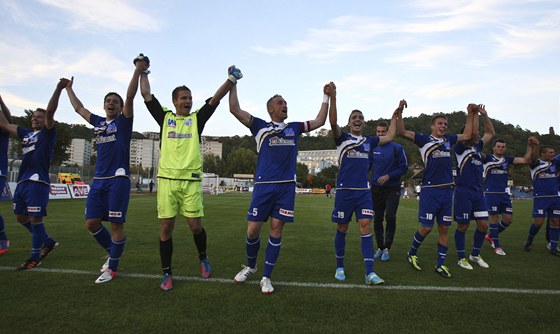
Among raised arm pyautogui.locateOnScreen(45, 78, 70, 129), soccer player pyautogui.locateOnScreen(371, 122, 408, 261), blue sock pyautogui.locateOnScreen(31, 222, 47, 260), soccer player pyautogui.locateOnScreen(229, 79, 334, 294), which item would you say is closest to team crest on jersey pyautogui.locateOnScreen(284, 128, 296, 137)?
soccer player pyautogui.locateOnScreen(229, 79, 334, 294)

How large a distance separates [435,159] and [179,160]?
4.14m

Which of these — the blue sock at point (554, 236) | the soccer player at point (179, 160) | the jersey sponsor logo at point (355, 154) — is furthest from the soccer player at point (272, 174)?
the blue sock at point (554, 236)

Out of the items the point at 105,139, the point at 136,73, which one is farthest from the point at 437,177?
the point at 105,139

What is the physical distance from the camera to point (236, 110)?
16.1 ft

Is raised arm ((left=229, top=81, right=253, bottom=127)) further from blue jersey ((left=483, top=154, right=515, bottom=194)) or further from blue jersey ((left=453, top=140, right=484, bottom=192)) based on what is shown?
blue jersey ((left=483, top=154, right=515, bottom=194))

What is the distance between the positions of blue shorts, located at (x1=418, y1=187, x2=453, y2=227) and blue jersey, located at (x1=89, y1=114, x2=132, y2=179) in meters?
4.77

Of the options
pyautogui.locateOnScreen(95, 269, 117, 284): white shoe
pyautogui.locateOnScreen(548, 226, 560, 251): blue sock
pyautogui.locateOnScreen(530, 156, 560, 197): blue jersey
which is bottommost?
pyautogui.locateOnScreen(95, 269, 117, 284): white shoe

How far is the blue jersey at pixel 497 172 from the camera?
816 cm

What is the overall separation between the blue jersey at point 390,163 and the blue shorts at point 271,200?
298 cm

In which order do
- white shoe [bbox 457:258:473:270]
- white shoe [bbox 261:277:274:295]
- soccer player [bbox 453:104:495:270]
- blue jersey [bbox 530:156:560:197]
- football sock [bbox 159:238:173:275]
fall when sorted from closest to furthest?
white shoe [bbox 261:277:274:295] → football sock [bbox 159:238:173:275] → white shoe [bbox 457:258:473:270] → soccer player [bbox 453:104:495:270] → blue jersey [bbox 530:156:560:197]

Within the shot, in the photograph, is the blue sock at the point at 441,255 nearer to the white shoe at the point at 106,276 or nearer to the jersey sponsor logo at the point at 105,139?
the white shoe at the point at 106,276

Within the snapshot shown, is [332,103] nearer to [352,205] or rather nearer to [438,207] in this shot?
[352,205]

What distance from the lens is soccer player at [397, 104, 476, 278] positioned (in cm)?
579

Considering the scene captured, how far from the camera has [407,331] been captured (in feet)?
10.6
